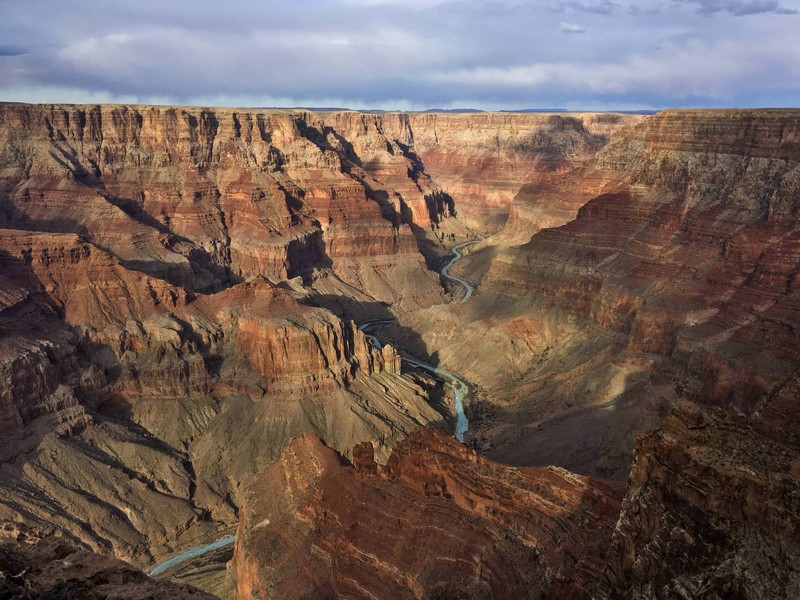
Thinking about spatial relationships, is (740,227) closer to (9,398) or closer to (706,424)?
(706,424)

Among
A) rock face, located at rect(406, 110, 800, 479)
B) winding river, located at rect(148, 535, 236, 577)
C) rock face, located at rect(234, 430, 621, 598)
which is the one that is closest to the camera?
rock face, located at rect(234, 430, 621, 598)

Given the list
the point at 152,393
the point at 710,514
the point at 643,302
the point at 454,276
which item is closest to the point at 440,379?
the point at 643,302

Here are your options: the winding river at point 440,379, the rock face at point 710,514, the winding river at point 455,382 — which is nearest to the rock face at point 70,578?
the rock face at point 710,514

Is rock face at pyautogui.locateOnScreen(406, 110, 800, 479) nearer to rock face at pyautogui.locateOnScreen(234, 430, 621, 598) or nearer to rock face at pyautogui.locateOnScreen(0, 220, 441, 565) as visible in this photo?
rock face at pyautogui.locateOnScreen(0, 220, 441, 565)

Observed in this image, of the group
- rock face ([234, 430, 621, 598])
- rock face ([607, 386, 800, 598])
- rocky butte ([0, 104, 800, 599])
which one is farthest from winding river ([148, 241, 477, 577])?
rock face ([607, 386, 800, 598])

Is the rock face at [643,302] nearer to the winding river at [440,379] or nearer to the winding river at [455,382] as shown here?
the winding river at [455,382]
